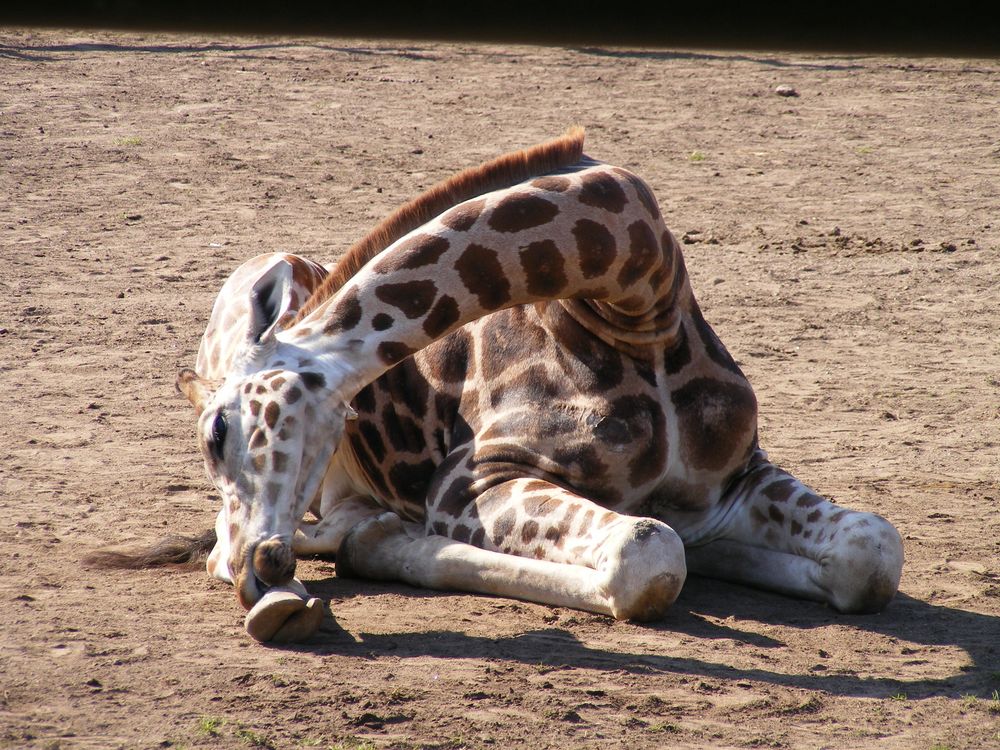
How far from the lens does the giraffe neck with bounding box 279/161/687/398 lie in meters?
3.83

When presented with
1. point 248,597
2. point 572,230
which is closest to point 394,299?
point 572,230

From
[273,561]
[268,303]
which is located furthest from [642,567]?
[268,303]

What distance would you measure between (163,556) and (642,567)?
162 centimetres

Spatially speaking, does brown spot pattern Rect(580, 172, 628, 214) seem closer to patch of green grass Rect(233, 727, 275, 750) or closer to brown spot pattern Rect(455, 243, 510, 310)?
brown spot pattern Rect(455, 243, 510, 310)

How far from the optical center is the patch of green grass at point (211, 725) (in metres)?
3.13

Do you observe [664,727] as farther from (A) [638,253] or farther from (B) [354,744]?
(A) [638,253]

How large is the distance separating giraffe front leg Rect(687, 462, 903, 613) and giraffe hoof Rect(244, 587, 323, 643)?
1.32 metres

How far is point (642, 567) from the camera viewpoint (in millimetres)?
3764

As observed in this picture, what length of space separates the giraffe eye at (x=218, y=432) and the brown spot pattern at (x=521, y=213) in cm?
90

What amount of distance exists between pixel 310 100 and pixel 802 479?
7.63 meters

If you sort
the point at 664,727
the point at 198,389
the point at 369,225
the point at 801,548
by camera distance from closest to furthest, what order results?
the point at 664,727
the point at 198,389
the point at 801,548
the point at 369,225

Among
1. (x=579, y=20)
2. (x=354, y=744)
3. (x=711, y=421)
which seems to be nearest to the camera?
(x=354, y=744)

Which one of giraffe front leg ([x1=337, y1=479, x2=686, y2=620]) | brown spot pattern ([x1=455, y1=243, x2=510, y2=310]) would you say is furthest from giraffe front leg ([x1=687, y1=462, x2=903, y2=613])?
brown spot pattern ([x1=455, y1=243, x2=510, y2=310])

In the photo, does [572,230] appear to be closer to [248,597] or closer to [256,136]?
[248,597]
